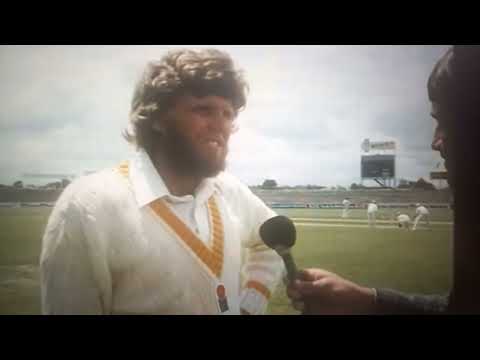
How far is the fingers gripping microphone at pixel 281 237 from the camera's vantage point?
260cm

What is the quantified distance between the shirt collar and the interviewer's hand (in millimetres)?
756

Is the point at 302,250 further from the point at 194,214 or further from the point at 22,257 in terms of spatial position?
the point at 22,257

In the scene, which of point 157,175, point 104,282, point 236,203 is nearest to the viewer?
point 104,282

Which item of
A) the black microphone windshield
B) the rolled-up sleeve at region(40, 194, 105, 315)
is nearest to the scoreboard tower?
the black microphone windshield

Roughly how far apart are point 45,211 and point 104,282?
2.04 feet

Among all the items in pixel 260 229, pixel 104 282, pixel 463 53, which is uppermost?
pixel 463 53

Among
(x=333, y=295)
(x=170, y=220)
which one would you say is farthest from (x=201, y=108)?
(x=333, y=295)

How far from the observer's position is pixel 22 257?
2.78 meters

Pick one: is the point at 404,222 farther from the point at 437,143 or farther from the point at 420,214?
the point at 437,143

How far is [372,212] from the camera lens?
115 inches

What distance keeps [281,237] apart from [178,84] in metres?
1.08

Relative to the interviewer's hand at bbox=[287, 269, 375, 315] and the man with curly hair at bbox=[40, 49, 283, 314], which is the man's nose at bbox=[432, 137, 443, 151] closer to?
the interviewer's hand at bbox=[287, 269, 375, 315]

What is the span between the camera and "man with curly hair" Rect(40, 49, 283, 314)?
92.4 inches
